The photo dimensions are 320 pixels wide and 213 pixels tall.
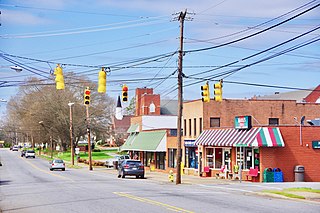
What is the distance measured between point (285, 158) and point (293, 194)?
13545mm

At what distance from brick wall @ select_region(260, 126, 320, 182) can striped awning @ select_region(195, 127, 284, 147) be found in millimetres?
869

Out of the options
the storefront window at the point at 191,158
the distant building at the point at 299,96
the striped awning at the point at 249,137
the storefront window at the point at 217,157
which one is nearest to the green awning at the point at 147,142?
the storefront window at the point at 191,158

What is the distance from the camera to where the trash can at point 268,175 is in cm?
3762

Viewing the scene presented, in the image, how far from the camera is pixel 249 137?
1508 inches

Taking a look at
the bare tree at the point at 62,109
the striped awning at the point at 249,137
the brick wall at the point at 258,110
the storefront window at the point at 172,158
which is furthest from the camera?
the bare tree at the point at 62,109

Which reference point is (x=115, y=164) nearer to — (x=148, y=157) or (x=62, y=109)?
(x=148, y=157)

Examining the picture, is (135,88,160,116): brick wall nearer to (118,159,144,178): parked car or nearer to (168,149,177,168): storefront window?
(168,149,177,168): storefront window

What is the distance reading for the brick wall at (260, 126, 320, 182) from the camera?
125ft

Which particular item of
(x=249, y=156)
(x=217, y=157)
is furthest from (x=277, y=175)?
(x=217, y=157)

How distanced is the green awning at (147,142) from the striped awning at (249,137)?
46.6ft

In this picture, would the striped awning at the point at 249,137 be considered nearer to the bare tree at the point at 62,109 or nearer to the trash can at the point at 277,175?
the trash can at the point at 277,175

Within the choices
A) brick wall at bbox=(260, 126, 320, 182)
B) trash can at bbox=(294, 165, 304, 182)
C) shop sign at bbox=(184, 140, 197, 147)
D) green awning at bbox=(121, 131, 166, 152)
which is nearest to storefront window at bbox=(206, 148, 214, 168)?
shop sign at bbox=(184, 140, 197, 147)

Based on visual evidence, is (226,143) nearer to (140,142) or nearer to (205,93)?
(205,93)

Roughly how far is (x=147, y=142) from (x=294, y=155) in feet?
86.0
